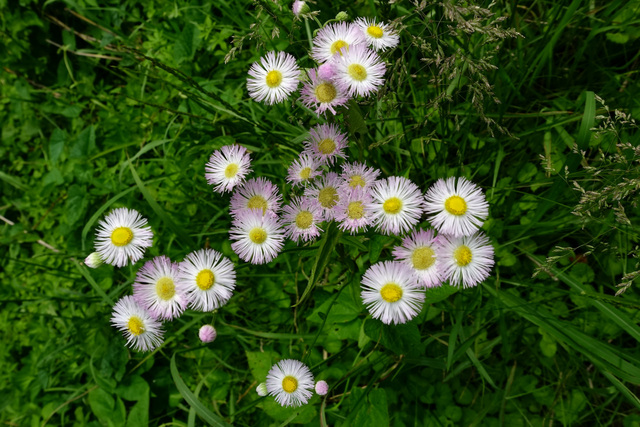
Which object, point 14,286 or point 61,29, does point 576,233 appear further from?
point 61,29

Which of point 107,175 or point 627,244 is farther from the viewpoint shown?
point 107,175

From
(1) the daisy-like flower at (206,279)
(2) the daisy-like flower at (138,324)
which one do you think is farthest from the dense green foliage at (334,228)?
(2) the daisy-like flower at (138,324)

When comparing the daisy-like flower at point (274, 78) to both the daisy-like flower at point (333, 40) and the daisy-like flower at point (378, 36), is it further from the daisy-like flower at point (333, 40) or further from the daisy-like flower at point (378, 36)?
the daisy-like flower at point (378, 36)

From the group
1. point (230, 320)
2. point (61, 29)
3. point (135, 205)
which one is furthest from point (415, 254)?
point (61, 29)

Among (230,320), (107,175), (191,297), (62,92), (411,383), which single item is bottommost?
(411,383)

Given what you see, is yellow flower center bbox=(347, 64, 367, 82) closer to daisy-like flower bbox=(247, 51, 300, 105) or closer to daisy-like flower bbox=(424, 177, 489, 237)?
daisy-like flower bbox=(247, 51, 300, 105)

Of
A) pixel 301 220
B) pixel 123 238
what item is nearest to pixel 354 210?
pixel 301 220
